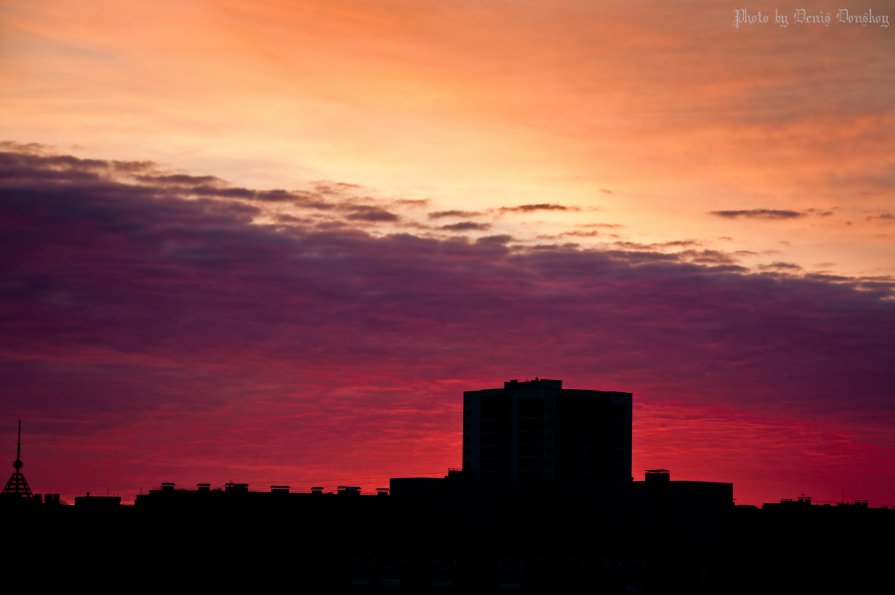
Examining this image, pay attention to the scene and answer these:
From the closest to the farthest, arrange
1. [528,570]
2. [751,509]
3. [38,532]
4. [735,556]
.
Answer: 1. [38,532]
2. [528,570]
3. [735,556]
4. [751,509]

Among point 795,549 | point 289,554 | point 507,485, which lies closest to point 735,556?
point 795,549

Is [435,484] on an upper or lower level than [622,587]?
upper

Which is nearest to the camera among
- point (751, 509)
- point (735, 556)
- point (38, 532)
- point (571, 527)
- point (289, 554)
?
point (38, 532)

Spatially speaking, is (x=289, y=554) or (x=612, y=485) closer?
(x=289, y=554)

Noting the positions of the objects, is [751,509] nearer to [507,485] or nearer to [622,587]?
[507,485]

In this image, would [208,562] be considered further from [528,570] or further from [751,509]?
[751,509]

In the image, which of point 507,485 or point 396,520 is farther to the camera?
point 507,485

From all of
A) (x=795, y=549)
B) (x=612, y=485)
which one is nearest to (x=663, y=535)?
(x=612, y=485)

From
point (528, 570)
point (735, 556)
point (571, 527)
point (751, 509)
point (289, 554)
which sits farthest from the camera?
point (751, 509)

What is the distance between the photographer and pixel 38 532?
12131 centimetres

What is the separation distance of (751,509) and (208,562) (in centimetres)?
9670

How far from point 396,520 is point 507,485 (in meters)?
31.9

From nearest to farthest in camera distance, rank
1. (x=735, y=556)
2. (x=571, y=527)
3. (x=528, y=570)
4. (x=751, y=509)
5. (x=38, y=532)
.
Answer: (x=38, y=532) → (x=528, y=570) → (x=735, y=556) → (x=571, y=527) → (x=751, y=509)

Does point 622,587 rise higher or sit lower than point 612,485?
lower
